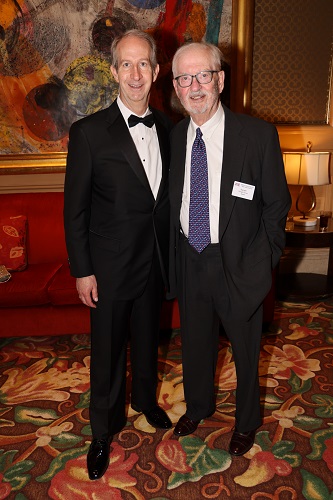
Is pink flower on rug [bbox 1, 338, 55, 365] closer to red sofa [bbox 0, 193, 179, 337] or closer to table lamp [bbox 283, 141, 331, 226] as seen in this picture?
red sofa [bbox 0, 193, 179, 337]

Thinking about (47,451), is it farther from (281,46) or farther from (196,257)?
(281,46)

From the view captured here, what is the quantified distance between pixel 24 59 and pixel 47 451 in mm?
3279

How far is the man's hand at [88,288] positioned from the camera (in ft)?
6.99

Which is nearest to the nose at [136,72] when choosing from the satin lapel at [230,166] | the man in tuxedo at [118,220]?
the man in tuxedo at [118,220]

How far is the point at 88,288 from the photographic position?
2.14 metres

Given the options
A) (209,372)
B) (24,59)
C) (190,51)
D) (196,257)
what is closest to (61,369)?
(209,372)

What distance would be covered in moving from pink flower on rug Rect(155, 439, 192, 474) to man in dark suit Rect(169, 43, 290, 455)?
265 mm

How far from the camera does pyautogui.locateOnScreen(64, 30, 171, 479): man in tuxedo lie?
1.98 m

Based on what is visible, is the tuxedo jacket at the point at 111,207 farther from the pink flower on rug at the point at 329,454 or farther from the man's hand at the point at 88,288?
the pink flower on rug at the point at 329,454

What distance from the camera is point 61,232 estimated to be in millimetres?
3980

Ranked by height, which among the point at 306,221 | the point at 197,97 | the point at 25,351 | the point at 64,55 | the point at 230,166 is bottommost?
the point at 25,351

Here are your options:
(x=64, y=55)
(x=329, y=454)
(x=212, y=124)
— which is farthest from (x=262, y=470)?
(x=64, y=55)

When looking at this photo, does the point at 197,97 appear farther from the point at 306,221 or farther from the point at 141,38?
the point at 306,221

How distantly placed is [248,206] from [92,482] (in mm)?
1531
